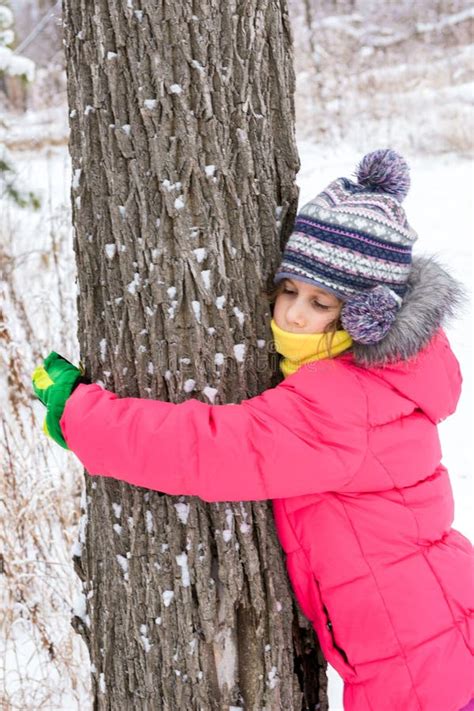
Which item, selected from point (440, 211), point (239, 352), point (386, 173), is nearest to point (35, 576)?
point (239, 352)

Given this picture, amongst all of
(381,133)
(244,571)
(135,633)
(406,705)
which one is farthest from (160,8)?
(381,133)

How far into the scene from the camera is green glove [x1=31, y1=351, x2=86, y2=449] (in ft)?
5.50

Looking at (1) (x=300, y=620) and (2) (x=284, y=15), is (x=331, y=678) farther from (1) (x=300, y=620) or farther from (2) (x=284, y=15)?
(2) (x=284, y=15)

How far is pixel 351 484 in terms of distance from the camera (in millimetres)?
1635

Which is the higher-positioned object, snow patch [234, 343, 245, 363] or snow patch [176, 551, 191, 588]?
snow patch [234, 343, 245, 363]

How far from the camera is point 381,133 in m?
9.45

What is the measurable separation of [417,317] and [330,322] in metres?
0.20

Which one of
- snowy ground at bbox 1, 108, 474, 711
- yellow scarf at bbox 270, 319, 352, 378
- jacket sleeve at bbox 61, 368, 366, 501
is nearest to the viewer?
jacket sleeve at bbox 61, 368, 366, 501

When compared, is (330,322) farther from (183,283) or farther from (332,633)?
(332,633)

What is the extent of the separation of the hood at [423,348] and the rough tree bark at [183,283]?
0.93 feet

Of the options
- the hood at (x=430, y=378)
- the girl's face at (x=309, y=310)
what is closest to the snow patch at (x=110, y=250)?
the girl's face at (x=309, y=310)

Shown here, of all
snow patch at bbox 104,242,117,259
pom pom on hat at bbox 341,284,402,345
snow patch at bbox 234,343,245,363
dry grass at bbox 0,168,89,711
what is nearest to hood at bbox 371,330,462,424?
pom pom on hat at bbox 341,284,402,345

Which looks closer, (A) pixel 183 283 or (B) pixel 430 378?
(A) pixel 183 283

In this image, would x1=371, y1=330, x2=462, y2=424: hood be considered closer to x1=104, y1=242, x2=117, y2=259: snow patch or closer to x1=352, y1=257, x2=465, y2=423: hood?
x1=352, y1=257, x2=465, y2=423: hood
